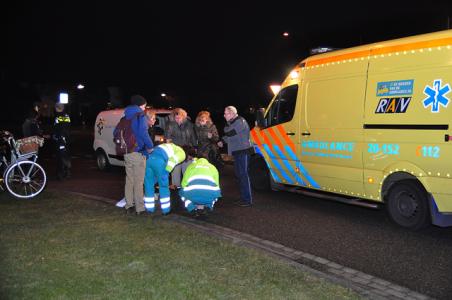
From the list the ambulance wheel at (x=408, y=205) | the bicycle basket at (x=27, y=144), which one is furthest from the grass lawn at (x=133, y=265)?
the ambulance wheel at (x=408, y=205)

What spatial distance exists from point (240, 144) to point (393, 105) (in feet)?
8.81

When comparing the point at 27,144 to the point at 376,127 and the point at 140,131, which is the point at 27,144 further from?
the point at 376,127

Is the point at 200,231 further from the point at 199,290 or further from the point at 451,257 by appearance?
the point at 451,257

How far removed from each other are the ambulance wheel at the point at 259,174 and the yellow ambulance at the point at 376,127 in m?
0.70

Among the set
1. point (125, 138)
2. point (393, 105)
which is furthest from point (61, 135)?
point (393, 105)

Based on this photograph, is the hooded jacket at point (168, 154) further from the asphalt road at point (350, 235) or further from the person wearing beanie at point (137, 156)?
the asphalt road at point (350, 235)

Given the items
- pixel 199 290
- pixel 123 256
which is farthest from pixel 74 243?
pixel 199 290

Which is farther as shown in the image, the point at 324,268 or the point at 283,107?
the point at 283,107

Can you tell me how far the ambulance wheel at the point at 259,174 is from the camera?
9.75 meters

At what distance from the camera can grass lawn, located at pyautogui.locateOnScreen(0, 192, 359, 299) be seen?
4336mm

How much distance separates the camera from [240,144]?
832cm

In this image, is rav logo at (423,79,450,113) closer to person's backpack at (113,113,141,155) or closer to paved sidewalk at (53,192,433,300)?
paved sidewalk at (53,192,433,300)

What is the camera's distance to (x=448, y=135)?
5.98m

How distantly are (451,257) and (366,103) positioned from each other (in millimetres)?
2516
